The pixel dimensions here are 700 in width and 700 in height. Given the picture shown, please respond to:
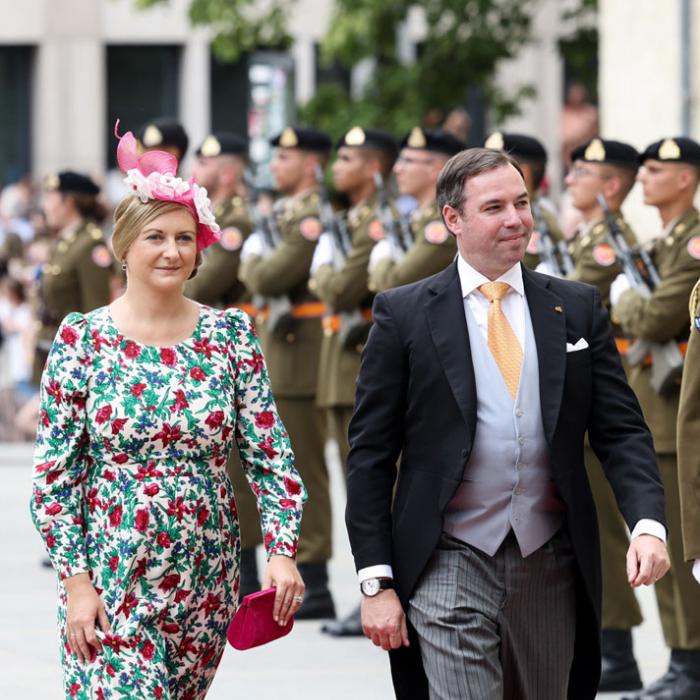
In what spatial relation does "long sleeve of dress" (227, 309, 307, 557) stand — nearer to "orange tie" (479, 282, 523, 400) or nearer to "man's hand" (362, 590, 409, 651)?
"man's hand" (362, 590, 409, 651)

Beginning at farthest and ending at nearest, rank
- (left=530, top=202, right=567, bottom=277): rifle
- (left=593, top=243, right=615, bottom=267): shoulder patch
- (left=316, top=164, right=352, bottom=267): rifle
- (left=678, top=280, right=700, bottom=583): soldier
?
(left=316, top=164, right=352, bottom=267): rifle < (left=530, top=202, right=567, bottom=277): rifle < (left=593, top=243, right=615, bottom=267): shoulder patch < (left=678, top=280, right=700, bottom=583): soldier

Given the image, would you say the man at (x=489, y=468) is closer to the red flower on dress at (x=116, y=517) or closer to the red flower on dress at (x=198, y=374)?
the red flower on dress at (x=198, y=374)

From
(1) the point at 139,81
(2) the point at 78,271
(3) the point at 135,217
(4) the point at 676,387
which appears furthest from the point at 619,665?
(1) the point at 139,81

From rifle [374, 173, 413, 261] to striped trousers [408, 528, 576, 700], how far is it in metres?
4.38

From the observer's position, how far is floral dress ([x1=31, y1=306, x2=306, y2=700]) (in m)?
5.14

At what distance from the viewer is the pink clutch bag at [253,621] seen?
509cm

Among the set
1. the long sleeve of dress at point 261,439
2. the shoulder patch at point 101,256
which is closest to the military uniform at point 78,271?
the shoulder patch at point 101,256

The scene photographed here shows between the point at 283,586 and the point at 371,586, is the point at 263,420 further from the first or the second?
the point at 371,586

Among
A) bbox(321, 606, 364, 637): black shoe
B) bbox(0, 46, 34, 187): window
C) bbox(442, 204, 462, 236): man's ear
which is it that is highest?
bbox(0, 46, 34, 187): window

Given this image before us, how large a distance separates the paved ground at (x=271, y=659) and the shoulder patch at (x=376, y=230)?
177cm

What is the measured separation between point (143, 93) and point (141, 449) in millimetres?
27437

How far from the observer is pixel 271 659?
8867mm

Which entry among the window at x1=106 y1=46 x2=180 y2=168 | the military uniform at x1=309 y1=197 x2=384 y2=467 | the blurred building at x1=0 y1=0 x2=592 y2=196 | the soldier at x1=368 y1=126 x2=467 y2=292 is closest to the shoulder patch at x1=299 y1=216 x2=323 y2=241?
the military uniform at x1=309 y1=197 x2=384 y2=467

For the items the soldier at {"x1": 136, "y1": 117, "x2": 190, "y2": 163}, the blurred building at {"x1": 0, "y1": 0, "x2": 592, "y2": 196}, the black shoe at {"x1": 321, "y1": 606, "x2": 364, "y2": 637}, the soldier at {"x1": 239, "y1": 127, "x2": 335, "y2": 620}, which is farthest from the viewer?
the blurred building at {"x1": 0, "y1": 0, "x2": 592, "y2": 196}
